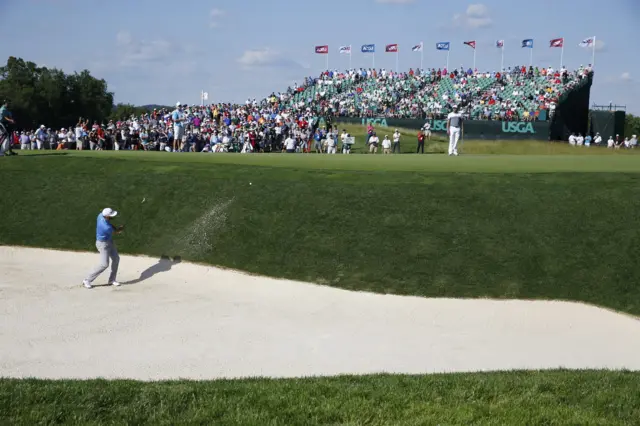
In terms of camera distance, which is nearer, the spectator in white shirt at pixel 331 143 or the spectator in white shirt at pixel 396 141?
the spectator in white shirt at pixel 331 143

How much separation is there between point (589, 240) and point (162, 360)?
9358 millimetres

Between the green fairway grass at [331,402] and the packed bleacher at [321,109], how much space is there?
29060 millimetres

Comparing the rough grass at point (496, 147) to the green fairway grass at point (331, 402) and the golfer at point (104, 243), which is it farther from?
the green fairway grass at point (331, 402)

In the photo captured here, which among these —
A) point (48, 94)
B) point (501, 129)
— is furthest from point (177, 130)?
point (48, 94)

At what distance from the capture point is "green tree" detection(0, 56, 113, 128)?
246ft

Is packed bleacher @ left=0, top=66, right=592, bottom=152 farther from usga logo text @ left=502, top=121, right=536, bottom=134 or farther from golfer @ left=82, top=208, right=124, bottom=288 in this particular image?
golfer @ left=82, top=208, right=124, bottom=288

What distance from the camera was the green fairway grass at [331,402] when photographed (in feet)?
20.2

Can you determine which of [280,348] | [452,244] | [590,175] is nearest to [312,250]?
[452,244]

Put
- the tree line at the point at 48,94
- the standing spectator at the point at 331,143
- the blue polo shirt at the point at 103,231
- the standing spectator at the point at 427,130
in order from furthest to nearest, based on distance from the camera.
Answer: the tree line at the point at 48,94 < the standing spectator at the point at 427,130 < the standing spectator at the point at 331,143 < the blue polo shirt at the point at 103,231

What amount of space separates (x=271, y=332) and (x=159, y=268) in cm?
503

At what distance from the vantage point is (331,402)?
21.7 feet

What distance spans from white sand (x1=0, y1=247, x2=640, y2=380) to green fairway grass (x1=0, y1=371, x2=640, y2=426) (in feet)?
7.35

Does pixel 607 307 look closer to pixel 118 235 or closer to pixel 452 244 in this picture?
pixel 452 244

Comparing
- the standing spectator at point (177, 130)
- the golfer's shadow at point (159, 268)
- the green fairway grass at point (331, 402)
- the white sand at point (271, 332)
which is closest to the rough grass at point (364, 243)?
the green fairway grass at point (331, 402)
